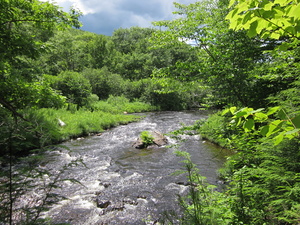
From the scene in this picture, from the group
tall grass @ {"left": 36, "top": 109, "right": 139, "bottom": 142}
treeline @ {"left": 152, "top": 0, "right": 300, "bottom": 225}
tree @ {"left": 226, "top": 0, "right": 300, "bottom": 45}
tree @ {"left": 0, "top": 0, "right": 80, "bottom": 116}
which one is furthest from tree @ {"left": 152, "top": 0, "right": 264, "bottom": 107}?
tall grass @ {"left": 36, "top": 109, "right": 139, "bottom": 142}

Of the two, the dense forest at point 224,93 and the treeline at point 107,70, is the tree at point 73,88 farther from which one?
the dense forest at point 224,93

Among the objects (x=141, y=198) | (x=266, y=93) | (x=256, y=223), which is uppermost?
(x=266, y=93)

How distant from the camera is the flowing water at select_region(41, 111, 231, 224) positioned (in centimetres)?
531

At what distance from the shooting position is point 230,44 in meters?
5.66

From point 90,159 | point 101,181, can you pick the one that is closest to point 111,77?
point 90,159

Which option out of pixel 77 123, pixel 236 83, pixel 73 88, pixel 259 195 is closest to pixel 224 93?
pixel 236 83

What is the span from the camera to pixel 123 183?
283 inches

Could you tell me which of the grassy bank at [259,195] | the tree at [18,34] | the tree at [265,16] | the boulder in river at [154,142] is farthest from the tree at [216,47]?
the boulder in river at [154,142]

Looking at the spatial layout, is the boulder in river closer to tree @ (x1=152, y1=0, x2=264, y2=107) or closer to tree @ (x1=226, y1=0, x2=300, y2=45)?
tree @ (x1=152, y1=0, x2=264, y2=107)

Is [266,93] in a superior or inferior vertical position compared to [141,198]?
superior

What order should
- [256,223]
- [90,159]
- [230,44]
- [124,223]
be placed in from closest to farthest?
[256,223]
[124,223]
[230,44]
[90,159]

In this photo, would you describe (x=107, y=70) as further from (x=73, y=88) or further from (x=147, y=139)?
(x=147, y=139)

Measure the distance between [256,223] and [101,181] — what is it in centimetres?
568

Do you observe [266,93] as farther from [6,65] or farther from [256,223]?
[6,65]
